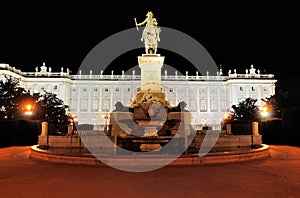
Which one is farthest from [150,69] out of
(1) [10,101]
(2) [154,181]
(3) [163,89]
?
(3) [163,89]

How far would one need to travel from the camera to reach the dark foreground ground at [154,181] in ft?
20.6

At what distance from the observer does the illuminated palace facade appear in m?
88.5

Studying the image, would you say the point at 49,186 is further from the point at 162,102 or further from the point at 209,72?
the point at 209,72

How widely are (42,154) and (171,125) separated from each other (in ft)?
32.9

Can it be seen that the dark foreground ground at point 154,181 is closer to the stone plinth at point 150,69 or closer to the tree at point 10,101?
the stone plinth at point 150,69

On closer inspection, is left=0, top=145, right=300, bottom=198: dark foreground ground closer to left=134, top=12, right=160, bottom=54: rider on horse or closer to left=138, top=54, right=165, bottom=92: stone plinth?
left=138, top=54, right=165, bottom=92: stone plinth

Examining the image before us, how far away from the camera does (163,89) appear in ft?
297

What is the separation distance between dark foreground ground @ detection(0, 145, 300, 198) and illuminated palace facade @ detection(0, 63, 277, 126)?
261ft

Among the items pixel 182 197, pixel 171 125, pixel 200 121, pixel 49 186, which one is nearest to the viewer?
pixel 182 197

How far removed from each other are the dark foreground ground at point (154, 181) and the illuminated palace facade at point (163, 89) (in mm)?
79651

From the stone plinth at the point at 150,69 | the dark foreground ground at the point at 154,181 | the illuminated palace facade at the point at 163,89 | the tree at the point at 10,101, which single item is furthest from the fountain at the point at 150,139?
the illuminated palace facade at the point at 163,89

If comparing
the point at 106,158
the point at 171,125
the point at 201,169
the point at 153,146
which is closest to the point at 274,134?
the point at 171,125

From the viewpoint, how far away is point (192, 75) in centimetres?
9812

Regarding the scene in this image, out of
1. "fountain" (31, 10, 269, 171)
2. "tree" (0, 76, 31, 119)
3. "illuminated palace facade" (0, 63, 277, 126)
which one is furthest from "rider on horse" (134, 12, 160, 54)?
"illuminated palace facade" (0, 63, 277, 126)
